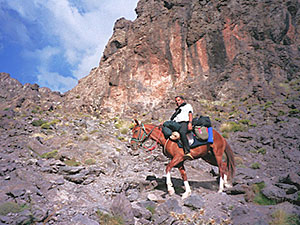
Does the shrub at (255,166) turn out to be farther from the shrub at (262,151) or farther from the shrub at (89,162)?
the shrub at (89,162)

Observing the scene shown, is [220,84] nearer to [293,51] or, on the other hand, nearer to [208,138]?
[293,51]

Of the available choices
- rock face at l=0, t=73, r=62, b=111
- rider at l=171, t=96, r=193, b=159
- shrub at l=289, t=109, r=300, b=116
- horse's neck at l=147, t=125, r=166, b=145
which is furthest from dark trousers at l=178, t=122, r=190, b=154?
rock face at l=0, t=73, r=62, b=111

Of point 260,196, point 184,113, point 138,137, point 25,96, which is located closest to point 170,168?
point 138,137

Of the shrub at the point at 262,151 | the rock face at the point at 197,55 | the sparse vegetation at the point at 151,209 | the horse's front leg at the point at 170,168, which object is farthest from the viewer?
the rock face at the point at 197,55

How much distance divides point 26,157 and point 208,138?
7840 mm

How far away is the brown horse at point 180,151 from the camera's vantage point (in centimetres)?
655

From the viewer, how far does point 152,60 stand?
93.9ft

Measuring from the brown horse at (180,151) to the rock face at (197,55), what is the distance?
17.9 m

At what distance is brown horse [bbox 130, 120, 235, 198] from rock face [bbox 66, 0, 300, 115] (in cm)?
1788

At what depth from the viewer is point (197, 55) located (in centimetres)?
2816

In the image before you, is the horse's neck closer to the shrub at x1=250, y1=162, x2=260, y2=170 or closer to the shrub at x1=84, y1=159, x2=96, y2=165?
the shrub at x1=84, y1=159, x2=96, y2=165

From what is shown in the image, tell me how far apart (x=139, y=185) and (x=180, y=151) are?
2.00 meters

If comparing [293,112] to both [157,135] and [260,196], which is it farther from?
[157,135]

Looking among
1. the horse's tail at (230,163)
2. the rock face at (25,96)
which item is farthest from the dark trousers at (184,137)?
the rock face at (25,96)
